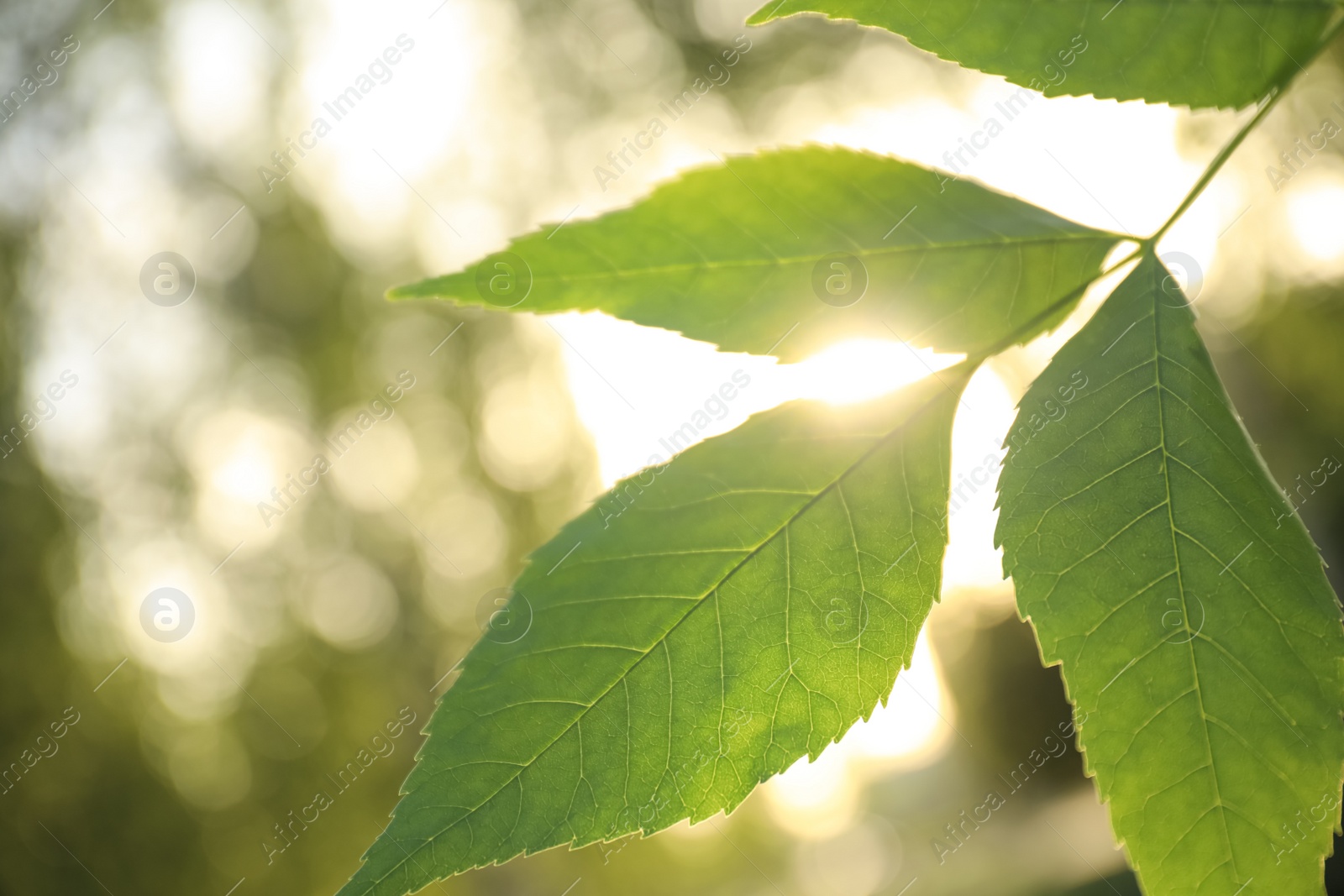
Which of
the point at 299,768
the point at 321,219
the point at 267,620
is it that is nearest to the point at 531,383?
the point at 321,219

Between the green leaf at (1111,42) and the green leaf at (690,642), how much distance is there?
0.64ft

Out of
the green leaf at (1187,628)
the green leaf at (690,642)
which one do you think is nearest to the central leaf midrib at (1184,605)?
the green leaf at (1187,628)

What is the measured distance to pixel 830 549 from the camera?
17.7 inches

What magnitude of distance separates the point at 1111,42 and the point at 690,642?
1.30ft

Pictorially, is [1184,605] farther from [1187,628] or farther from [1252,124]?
[1252,124]

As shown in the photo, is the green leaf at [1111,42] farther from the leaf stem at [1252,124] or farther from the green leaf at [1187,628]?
the green leaf at [1187,628]

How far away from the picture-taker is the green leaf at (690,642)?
406 mm

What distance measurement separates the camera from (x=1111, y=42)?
465mm

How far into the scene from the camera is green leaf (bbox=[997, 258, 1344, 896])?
41cm

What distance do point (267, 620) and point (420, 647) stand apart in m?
1.74

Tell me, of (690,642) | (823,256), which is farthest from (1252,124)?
(690,642)

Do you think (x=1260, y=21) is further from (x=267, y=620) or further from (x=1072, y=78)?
(x=267, y=620)

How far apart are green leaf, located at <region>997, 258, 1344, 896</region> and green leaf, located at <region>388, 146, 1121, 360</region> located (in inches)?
3.8

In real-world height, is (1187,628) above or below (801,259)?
below
